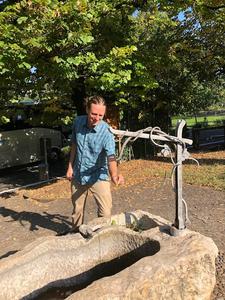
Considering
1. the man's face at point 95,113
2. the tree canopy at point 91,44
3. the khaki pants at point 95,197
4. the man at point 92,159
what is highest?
the tree canopy at point 91,44

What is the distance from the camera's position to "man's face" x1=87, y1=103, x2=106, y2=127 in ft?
15.9

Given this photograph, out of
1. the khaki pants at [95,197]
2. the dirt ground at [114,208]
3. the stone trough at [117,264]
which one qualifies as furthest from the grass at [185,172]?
the stone trough at [117,264]

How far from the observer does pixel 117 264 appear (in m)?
4.85

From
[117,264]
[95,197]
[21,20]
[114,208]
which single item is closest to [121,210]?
[114,208]

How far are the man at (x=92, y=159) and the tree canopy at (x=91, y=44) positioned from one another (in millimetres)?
3080

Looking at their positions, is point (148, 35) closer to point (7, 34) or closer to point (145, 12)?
point (145, 12)

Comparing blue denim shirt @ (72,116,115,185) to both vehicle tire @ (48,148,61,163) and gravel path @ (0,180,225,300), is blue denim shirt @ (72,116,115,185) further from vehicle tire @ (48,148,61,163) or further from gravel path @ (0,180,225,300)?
vehicle tire @ (48,148,61,163)

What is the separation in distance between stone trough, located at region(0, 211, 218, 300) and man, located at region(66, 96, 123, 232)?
1.39ft

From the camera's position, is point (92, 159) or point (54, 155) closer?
point (92, 159)

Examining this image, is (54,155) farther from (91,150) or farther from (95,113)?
(95,113)

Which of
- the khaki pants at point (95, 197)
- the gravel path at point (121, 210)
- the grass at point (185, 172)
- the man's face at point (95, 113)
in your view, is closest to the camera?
the man's face at point (95, 113)

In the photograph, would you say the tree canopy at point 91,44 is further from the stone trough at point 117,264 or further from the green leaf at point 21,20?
the stone trough at point 117,264

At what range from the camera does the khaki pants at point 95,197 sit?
5387mm

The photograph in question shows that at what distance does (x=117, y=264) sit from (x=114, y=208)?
317 cm
